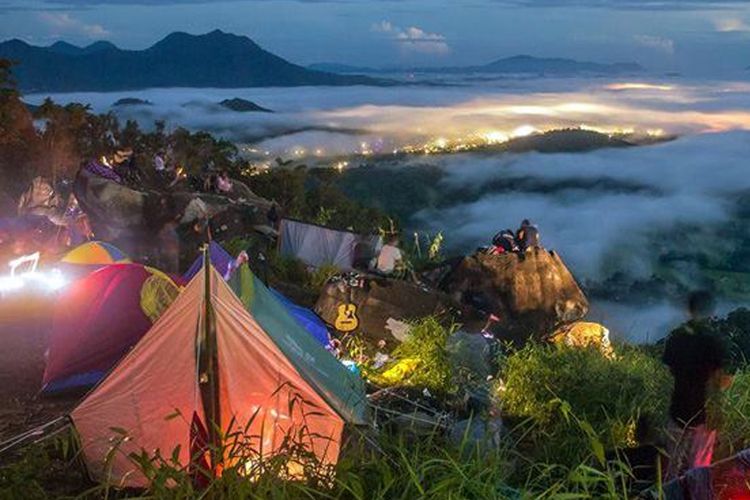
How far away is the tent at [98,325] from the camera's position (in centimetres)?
667

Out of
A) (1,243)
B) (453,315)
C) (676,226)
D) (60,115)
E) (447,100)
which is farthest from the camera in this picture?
(447,100)

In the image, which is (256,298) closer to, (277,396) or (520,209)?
(277,396)

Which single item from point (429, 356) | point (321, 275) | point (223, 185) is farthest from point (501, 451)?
point (223, 185)

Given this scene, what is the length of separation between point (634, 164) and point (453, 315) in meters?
131

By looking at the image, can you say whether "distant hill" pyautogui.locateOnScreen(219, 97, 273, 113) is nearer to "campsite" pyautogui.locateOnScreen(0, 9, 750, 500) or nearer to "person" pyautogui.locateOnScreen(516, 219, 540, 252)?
"campsite" pyautogui.locateOnScreen(0, 9, 750, 500)

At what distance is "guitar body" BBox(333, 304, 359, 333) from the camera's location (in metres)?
9.04

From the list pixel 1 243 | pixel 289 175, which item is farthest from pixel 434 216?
pixel 1 243

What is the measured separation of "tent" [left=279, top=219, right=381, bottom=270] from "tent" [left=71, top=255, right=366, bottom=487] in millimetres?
7897

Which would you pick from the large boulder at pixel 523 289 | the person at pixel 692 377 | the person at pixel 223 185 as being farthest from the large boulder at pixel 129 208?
the person at pixel 692 377

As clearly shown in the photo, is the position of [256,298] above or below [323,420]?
above

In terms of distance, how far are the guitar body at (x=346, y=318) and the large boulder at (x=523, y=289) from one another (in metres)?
2.44

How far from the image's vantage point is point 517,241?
1250 centimetres

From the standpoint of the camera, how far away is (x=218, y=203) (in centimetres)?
1509

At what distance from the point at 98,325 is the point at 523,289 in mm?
7145
